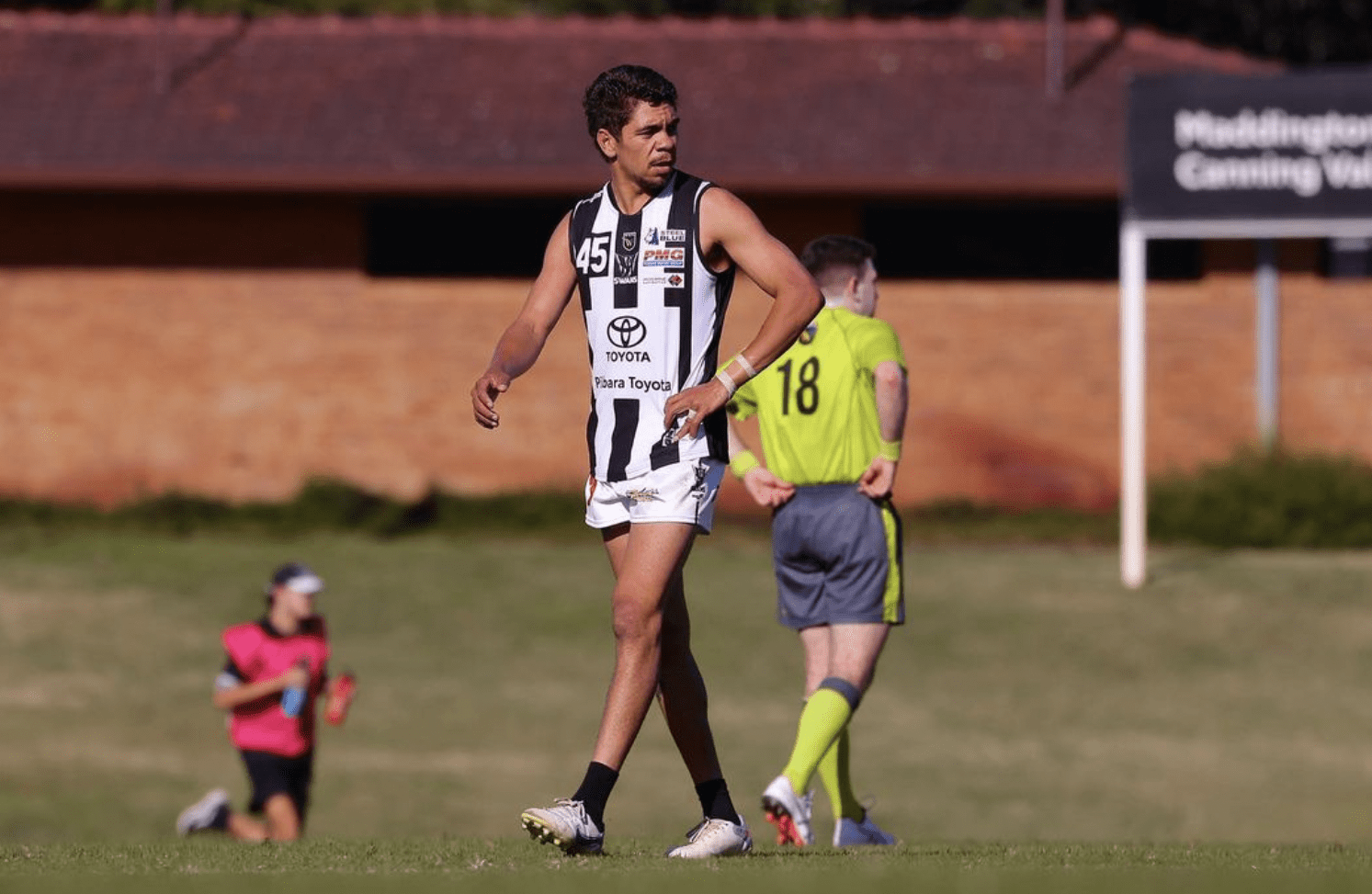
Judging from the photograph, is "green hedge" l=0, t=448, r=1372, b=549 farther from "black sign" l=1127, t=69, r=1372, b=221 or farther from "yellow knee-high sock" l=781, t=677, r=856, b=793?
"yellow knee-high sock" l=781, t=677, r=856, b=793

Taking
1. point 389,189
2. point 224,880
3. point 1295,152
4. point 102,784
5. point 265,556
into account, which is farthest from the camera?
point 389,189

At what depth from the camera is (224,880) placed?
7586 mm

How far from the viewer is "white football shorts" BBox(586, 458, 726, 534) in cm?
806

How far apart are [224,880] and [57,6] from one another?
34.9m

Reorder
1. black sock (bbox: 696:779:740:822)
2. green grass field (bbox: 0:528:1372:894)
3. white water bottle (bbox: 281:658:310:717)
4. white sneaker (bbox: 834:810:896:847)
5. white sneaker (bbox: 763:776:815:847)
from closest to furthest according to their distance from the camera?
black sock (bbox: 696:779:740:822)
white sneaker (bbox: 763:776:815:847)
white sneaker (bbox: 834:810:896:847)
white water bottle (bbox: 281:658:310:717)
green grass field (bbox: 0:528:1372:894)

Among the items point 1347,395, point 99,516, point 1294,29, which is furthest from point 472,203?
point 1294,29

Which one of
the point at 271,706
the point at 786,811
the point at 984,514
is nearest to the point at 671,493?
the point at 786,811

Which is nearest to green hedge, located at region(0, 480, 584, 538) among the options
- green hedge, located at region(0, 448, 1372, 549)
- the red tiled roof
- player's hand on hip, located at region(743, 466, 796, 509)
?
green hedge, located at region(0, 448, 1372, 549)

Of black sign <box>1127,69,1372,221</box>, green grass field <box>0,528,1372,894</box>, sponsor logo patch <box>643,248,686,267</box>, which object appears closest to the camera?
sponsor logo patch <box>643,248,686,267</box>

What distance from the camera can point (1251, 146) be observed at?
21.3 meters

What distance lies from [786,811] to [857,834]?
960 millimetres

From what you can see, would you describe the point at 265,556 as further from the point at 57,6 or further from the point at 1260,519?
the point at 57,6

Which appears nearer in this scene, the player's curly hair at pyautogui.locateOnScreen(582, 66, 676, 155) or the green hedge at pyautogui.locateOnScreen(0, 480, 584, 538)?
the player's curly hair at pyautogui.locateOnScreen(582, 66, 676, 155)

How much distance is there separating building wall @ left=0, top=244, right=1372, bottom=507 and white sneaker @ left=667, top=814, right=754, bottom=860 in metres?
18.0
